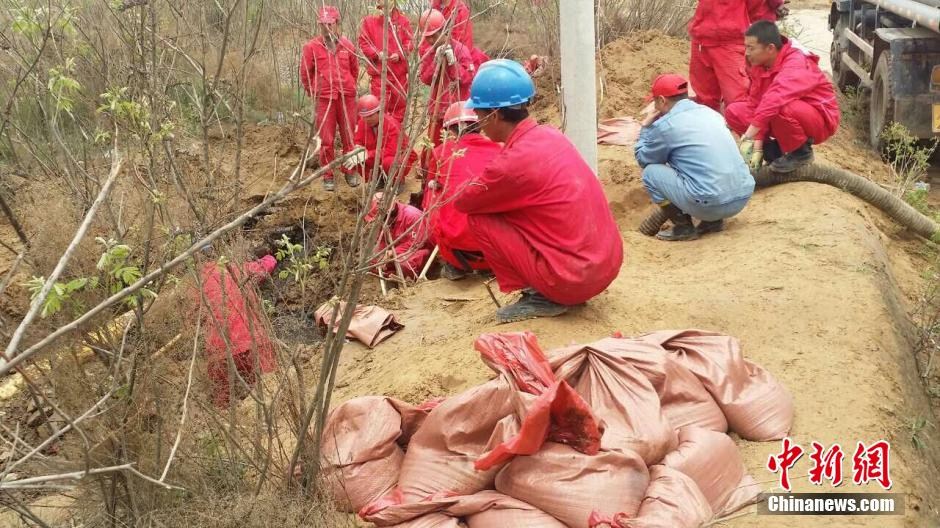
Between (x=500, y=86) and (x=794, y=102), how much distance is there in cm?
262

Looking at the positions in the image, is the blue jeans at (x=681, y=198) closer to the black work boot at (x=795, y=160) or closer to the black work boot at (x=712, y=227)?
the black work boot at (x=712, y=227)

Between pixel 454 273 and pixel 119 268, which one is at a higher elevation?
pixel 119 268

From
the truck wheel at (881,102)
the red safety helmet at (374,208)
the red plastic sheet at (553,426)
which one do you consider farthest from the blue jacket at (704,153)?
the red plastic sheet at (553,426)

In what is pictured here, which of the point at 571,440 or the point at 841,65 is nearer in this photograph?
the point at 571,440

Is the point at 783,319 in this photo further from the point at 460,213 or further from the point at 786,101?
the point at 786,101

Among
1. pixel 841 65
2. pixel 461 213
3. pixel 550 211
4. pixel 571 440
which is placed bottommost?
pixel 841 65

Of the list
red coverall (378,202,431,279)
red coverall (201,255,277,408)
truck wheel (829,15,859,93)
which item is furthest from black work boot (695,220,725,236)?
truck wheel (829,15,859,93)

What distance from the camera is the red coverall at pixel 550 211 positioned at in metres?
4.25

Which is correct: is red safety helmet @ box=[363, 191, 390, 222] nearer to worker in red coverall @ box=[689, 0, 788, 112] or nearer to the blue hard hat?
the blue hard hat

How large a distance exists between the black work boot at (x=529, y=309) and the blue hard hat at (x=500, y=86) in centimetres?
100

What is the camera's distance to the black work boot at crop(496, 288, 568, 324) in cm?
453

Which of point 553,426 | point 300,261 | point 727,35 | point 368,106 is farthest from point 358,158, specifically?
point 727,35

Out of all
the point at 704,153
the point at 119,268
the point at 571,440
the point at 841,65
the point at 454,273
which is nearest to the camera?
the point at 119,268

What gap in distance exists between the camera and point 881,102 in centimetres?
789
